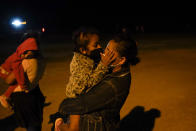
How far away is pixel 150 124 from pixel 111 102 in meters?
2.88

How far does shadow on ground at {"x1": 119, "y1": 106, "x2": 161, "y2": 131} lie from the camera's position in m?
4.00

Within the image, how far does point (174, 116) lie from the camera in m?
4.38

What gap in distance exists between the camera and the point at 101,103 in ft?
4.98

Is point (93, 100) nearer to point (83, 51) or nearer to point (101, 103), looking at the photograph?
point (101, 103)

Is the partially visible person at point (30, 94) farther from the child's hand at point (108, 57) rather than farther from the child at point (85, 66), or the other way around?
the child's hand at point (108, 57)

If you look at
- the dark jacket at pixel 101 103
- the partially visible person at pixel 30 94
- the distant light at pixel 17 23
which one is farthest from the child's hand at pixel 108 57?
the distant light at pixel 17 23

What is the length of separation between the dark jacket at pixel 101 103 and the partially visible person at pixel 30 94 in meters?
1.05

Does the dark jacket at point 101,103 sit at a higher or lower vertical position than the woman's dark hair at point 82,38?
lower

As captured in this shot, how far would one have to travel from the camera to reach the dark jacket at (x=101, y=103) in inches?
59.4

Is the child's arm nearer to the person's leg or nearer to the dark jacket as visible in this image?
the dark jacket

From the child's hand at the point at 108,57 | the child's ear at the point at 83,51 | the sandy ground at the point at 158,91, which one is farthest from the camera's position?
the sandy ground at the point at 158,91

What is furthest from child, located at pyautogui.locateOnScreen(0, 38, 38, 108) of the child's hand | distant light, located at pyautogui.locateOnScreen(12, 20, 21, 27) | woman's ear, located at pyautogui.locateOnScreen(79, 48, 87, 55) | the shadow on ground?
distant light, located at pyautogui.locateOnScreen(12, 20, 21, 27)

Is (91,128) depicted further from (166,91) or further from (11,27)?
(11,27)

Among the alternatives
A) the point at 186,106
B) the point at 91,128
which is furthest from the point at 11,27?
the point at 91,128
